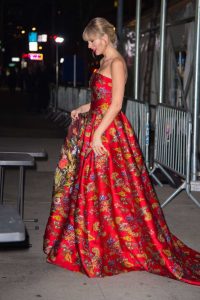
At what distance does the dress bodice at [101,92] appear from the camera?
487cm

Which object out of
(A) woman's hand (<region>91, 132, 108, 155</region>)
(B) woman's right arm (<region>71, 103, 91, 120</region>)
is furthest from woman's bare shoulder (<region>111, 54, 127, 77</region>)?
(B) woman's right arm (<region>71, 103, 91, 120</region>)

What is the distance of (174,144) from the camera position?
26.3ft

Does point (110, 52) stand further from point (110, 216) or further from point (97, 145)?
point (110, 216)

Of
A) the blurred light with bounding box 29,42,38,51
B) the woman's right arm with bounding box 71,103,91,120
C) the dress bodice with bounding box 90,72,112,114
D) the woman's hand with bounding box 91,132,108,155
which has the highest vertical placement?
the blurred light with bounding box 29,42,38,51

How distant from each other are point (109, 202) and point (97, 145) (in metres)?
0.44

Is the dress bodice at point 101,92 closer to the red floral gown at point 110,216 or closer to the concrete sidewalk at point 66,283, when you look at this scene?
the red floral gown at point 110,216

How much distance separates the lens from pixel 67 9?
4212cm

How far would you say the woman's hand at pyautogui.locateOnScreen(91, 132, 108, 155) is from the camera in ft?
15.7

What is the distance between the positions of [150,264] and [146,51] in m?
10.6

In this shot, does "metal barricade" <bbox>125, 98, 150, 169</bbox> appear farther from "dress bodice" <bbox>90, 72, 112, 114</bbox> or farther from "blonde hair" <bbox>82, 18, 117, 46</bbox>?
"blonde hair" <bbox>82, 18, 117, 46</bbox>

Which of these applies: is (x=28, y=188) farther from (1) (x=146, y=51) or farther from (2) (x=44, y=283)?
(1) (x=146, y=51)

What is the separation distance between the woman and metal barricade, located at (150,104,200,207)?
2376 millimetres

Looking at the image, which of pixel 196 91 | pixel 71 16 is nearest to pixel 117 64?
pixel 196 91

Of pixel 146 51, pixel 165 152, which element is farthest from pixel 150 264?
pixel 146 51
